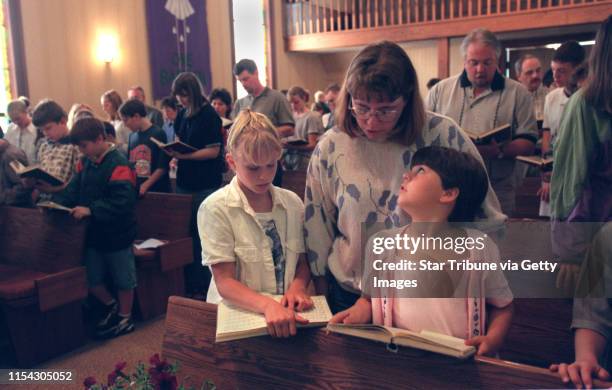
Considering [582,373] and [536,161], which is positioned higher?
[536,161]

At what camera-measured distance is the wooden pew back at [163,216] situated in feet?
13.6

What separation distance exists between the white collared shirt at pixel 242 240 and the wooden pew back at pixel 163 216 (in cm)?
236

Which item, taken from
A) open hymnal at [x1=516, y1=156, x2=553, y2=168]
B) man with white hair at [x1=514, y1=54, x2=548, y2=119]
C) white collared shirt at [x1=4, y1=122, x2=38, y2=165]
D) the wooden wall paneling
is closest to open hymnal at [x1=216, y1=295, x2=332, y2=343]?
open hymnal at [x1=516, y1=156, x2=553, y2=168]

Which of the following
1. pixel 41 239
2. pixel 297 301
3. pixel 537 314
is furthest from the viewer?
pixel 41 239

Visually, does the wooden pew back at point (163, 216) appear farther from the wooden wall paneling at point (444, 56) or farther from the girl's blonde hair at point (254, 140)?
the wooden wall paneling at point (444, 56)

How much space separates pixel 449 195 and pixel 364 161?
0.88 ft

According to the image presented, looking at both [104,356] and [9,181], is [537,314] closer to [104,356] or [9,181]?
[104,356]

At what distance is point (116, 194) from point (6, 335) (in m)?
1.18

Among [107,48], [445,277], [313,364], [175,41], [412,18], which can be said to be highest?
[412,18]

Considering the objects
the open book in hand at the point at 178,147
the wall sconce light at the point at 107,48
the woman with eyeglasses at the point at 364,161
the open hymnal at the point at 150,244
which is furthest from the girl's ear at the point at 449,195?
the wall sconce light at the point at 107,48

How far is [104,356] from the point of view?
134 inches

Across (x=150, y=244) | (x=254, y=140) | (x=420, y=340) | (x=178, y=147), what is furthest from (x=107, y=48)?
(x=420, y=340)

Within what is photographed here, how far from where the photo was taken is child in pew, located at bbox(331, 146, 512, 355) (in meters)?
1.43

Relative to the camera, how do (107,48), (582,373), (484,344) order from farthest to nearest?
(107,48) < (484,344) < (582,373)
